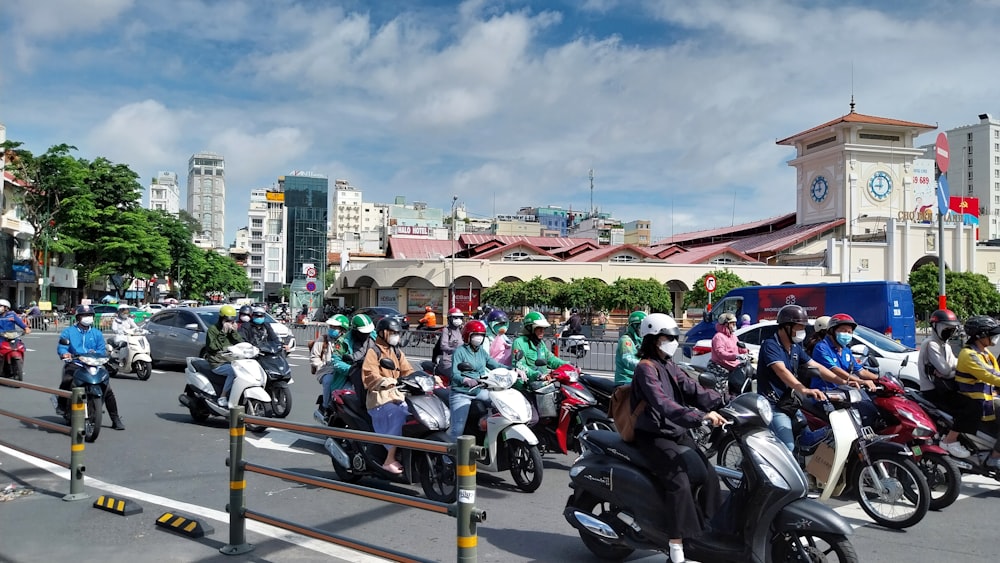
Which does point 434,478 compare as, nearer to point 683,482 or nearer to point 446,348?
point 683,482

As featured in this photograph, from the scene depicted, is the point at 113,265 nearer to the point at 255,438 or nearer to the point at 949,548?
the point at 255,438

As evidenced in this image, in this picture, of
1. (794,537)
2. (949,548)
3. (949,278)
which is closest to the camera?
(794,537)

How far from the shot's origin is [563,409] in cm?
789

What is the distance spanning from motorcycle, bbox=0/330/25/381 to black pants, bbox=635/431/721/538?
12.9m

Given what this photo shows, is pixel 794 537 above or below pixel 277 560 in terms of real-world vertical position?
above

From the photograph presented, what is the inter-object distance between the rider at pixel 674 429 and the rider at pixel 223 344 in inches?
271

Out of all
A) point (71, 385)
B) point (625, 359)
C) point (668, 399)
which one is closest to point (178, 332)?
point (71, 385)

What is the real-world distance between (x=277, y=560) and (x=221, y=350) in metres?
5.98

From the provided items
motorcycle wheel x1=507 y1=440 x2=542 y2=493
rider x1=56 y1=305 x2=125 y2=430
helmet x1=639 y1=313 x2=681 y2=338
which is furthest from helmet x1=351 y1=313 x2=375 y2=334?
rider x1=56 y1=305 x2=125 y2=430

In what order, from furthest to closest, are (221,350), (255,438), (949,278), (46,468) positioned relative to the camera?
(949,278), (221,350), (255,438), (46,468)

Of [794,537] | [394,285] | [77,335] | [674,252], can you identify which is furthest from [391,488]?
[674,252]

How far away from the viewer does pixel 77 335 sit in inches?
376

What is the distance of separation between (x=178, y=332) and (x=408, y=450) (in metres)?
13.0

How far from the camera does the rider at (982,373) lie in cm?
672
